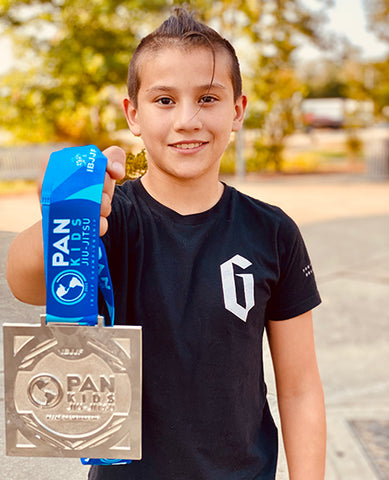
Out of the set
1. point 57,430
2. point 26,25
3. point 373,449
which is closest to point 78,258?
point 57,430

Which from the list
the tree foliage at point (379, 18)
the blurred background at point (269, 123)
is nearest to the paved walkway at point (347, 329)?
the blurred background at point (269, 123)

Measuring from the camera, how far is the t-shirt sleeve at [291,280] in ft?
4.15

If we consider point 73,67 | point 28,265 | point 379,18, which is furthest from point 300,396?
point 379,18

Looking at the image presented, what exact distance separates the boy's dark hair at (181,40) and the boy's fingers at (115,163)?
33 cm

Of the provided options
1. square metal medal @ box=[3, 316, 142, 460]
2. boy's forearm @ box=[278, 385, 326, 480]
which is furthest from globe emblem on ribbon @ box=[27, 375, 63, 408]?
boy's forearm @ box=[278, 385, 326, 480]

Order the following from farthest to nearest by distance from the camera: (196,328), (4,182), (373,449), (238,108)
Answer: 1. (4,182)
2. (373,449)
3. (238,108)
4. (196,328)

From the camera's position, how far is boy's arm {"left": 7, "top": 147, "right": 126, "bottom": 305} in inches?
33.8

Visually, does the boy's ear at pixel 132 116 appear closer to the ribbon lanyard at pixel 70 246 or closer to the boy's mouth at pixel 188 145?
the boy's mouth at pixel 188 145

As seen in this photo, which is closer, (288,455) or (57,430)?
(57,430)

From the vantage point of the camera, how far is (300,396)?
1345mm

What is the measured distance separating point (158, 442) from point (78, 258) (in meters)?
0.53

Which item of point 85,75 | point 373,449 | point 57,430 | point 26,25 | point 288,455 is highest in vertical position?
point 26,25

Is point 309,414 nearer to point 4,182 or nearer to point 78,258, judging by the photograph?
point 78,258

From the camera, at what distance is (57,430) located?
79cm
